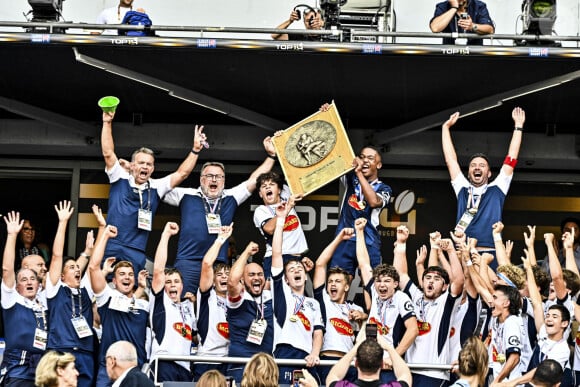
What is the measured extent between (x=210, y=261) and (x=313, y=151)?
2226 mm

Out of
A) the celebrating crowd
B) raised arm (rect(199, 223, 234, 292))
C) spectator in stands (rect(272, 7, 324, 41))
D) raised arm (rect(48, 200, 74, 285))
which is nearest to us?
the celebrating crowd

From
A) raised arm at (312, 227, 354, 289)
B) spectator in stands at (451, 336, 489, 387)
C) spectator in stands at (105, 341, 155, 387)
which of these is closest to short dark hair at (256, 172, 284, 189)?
raised arm at (312, 227, 354, 289)

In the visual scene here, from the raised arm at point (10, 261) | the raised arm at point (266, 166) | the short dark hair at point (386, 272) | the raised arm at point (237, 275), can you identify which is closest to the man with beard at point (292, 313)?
the raised arm at point (237, 275)

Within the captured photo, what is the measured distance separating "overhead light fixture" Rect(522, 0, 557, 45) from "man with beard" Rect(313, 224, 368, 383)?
2786mm

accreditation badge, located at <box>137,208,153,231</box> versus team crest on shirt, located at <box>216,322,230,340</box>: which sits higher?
accreditation badge, located at <box>137,208,153,231</box>

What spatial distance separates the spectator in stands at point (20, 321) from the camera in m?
11.6

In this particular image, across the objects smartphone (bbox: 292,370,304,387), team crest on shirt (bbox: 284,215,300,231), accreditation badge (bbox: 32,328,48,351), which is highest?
team crest on shirt (bbox: 284,215,300,231)

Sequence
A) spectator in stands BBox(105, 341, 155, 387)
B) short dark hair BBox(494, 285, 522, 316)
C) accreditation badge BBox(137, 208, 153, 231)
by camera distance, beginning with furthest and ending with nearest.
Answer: accreditation badge BBox(137, 208, 153, 231) < short dark hair BBox(494, 285, 522, 316) < spectator in stands BBox(105, 341, 155, 387)

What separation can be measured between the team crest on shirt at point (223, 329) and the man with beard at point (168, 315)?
0.95ft

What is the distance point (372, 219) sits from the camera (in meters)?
13.5

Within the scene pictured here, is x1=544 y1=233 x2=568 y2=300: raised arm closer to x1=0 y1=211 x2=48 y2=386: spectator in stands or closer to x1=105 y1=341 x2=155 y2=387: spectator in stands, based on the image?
x1=105 y1=341 x2=155 y2=387: spectator in stands

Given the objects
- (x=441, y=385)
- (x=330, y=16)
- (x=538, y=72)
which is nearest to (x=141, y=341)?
(x=441, y=385)

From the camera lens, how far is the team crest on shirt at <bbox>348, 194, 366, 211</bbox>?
13.5 m

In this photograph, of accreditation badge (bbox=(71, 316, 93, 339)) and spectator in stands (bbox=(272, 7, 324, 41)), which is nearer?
accreditation badge (bbox=(71, 316, 93, 339))
